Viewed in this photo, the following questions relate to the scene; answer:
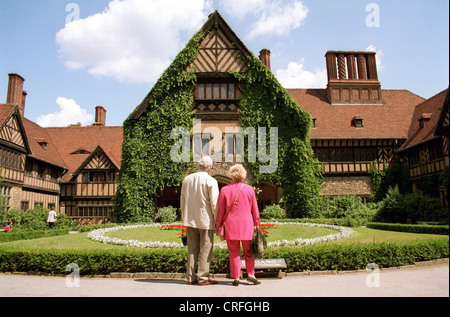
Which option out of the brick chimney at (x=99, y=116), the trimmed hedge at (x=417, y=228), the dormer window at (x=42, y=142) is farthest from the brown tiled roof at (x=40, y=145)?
the trimmed hedge at (x=417, y=228)

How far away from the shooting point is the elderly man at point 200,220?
5.85 m

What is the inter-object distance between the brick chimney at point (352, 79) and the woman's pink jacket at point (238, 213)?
83.1ft

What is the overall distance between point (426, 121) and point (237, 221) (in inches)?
932

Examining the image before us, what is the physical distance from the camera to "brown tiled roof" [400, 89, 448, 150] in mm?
22773

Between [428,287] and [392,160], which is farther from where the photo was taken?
[392,160]

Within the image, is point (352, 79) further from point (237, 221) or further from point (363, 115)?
point (237, 221)

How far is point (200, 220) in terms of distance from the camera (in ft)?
19.3

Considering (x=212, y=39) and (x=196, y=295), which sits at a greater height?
(x=212, y=39)

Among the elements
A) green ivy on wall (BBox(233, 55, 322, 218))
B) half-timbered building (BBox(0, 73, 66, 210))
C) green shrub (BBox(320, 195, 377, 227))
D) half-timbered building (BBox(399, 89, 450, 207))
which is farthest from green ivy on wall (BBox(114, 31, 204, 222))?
half-timbered building (BBox(399, 89, 450, 207))

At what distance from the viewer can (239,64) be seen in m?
22.4
